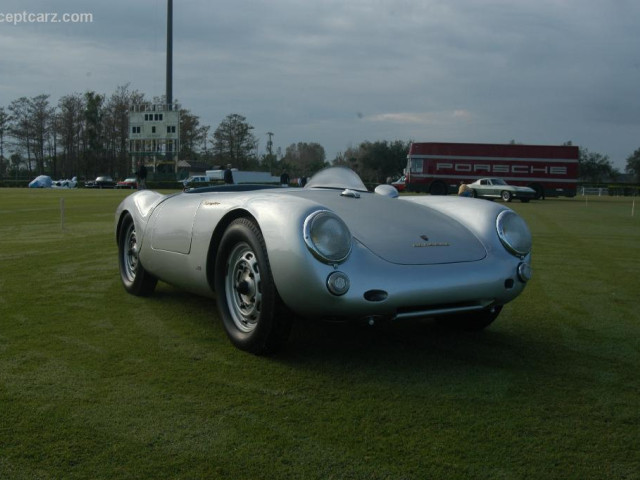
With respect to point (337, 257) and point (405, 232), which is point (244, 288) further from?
point (405, 232)

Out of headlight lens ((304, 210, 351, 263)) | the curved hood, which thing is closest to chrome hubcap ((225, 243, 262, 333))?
headlight lens ((304, 210, 351, 263))

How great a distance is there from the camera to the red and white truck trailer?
38.3 meters

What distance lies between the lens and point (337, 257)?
11.4 ft

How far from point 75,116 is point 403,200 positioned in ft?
330

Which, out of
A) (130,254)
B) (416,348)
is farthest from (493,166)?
(416,348)

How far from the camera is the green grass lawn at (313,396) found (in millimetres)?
2449

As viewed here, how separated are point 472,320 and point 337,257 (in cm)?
150

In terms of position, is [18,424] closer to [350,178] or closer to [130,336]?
[130,336]

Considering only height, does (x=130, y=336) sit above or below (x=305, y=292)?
below

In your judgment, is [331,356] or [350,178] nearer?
[331,356]

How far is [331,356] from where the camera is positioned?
3.87 meters

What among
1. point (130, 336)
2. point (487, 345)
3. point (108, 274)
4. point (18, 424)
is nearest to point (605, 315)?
point (487, 345)

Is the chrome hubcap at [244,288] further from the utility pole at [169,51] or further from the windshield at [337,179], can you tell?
the utility pole at [169,51]

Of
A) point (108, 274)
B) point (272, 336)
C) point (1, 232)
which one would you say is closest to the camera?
point (272, 336)
